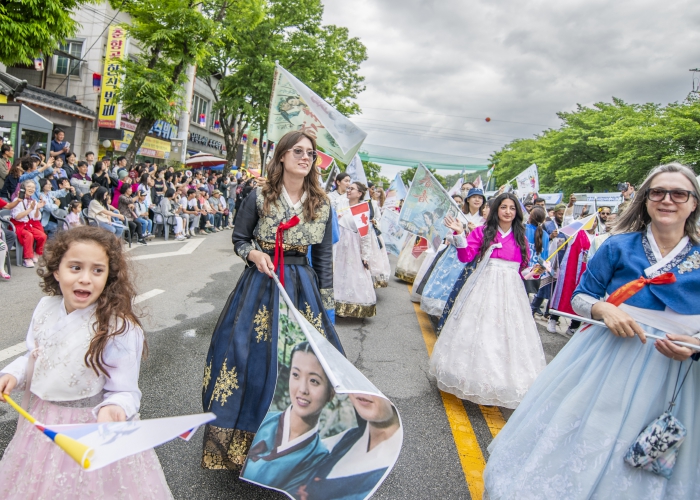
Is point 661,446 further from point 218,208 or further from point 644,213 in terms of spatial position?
point 218,208

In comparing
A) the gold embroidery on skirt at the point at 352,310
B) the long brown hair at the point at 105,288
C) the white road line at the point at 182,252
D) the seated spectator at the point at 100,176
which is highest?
the seated spectator at the point at 100,176

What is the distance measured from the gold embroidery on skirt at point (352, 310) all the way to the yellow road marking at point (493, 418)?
2709 mm

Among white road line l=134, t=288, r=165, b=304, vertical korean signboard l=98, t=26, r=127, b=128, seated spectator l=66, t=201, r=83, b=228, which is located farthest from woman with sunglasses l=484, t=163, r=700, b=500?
vertical korean signboard l=98, t=26, r=127, b=128

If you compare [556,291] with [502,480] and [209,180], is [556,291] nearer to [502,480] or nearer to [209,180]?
[502,480]

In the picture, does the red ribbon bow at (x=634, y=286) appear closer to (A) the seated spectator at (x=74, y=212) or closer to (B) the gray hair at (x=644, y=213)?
(B) the gray hair at (x=644, y=213)

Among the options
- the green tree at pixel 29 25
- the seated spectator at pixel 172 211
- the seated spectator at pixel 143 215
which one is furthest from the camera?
the seated spectator at pixel 172 211

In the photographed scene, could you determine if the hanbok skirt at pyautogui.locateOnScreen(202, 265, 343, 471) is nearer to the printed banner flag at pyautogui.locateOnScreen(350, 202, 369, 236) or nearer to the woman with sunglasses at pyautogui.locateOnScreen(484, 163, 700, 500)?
the woman with sunglasses at pyautogui.locateOnScreen(484, 163, 700, 500)

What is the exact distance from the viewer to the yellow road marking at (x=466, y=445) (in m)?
2.94

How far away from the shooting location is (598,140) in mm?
34062

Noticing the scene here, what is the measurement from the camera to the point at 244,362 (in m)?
2.70

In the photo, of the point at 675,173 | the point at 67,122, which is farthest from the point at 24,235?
the point at 67,122

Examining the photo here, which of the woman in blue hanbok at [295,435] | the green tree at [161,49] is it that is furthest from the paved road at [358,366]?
the green tree at [161,49]

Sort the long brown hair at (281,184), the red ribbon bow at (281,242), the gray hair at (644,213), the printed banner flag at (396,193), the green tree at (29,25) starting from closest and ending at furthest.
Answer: the gray hair at (644,213)
the red ribbon bow at (281,242)
the long brown hair at (281,184)
the green tree at (29,25)
the printed banner flag at (396,193)

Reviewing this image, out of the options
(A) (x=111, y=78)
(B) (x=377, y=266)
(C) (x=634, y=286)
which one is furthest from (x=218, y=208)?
(C) (x=634, y=286)
